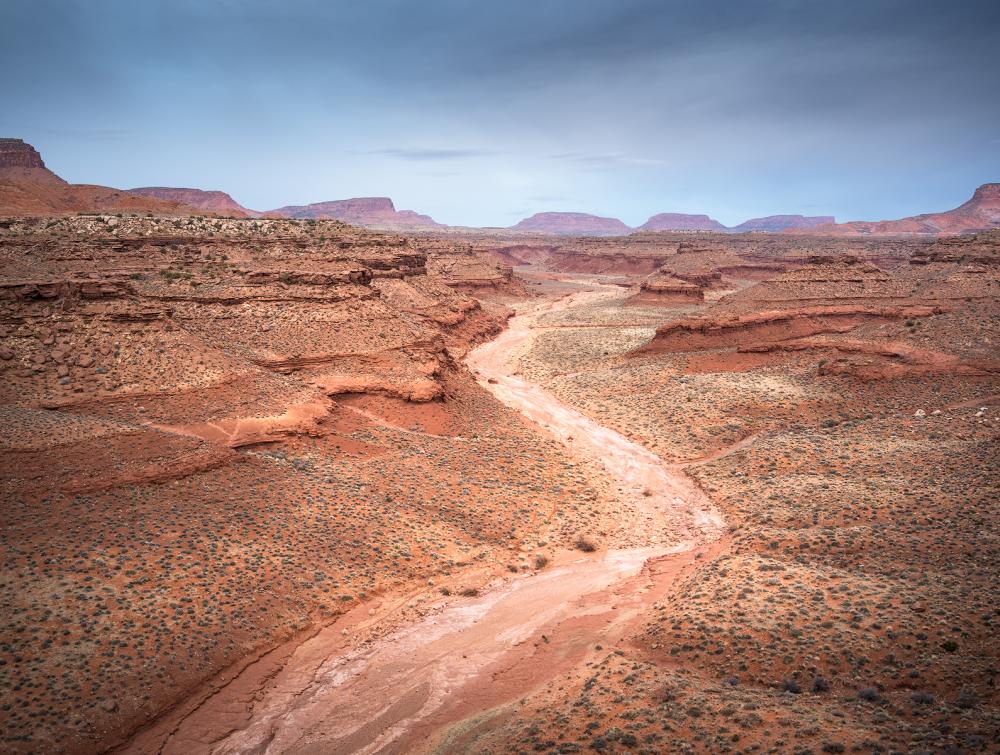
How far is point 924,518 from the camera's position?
65.6 ft

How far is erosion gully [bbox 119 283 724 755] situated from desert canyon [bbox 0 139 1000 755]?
0.09m

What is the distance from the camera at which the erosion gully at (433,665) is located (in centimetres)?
1310

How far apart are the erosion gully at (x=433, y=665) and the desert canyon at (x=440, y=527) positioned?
0.09 meters

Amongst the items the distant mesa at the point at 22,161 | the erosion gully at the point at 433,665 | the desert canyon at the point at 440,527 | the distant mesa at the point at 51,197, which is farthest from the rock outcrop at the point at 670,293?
the distant mesa at the point at 22,161

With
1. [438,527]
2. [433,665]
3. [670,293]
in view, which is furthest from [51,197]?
[670,293]

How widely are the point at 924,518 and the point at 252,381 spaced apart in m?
25.6

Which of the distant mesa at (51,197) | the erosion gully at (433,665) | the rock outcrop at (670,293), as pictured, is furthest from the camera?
the rock outcrop at (670,293)

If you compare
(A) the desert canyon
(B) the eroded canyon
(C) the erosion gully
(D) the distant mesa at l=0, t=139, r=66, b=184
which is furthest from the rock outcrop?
(D) the distant mesa at l=0, t=139, r=66, b=184

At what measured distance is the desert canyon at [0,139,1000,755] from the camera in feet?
41.8

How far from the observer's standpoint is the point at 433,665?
52.5ft

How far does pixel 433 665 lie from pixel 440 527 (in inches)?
267

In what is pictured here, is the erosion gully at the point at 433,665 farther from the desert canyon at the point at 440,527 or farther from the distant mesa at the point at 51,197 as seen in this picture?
the distant mesa at the point at 51,197

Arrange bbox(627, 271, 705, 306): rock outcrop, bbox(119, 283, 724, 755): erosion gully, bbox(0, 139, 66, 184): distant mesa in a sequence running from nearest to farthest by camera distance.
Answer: bbox(119, 283, 724, 755): erosion gully < bbox(627, 271, 705, 306): rock outcrop < bbox(0, 139, 66, 184): distant mesa

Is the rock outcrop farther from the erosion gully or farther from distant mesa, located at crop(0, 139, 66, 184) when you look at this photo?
distant mesa, located at crop(0, 139, 66, 184)
